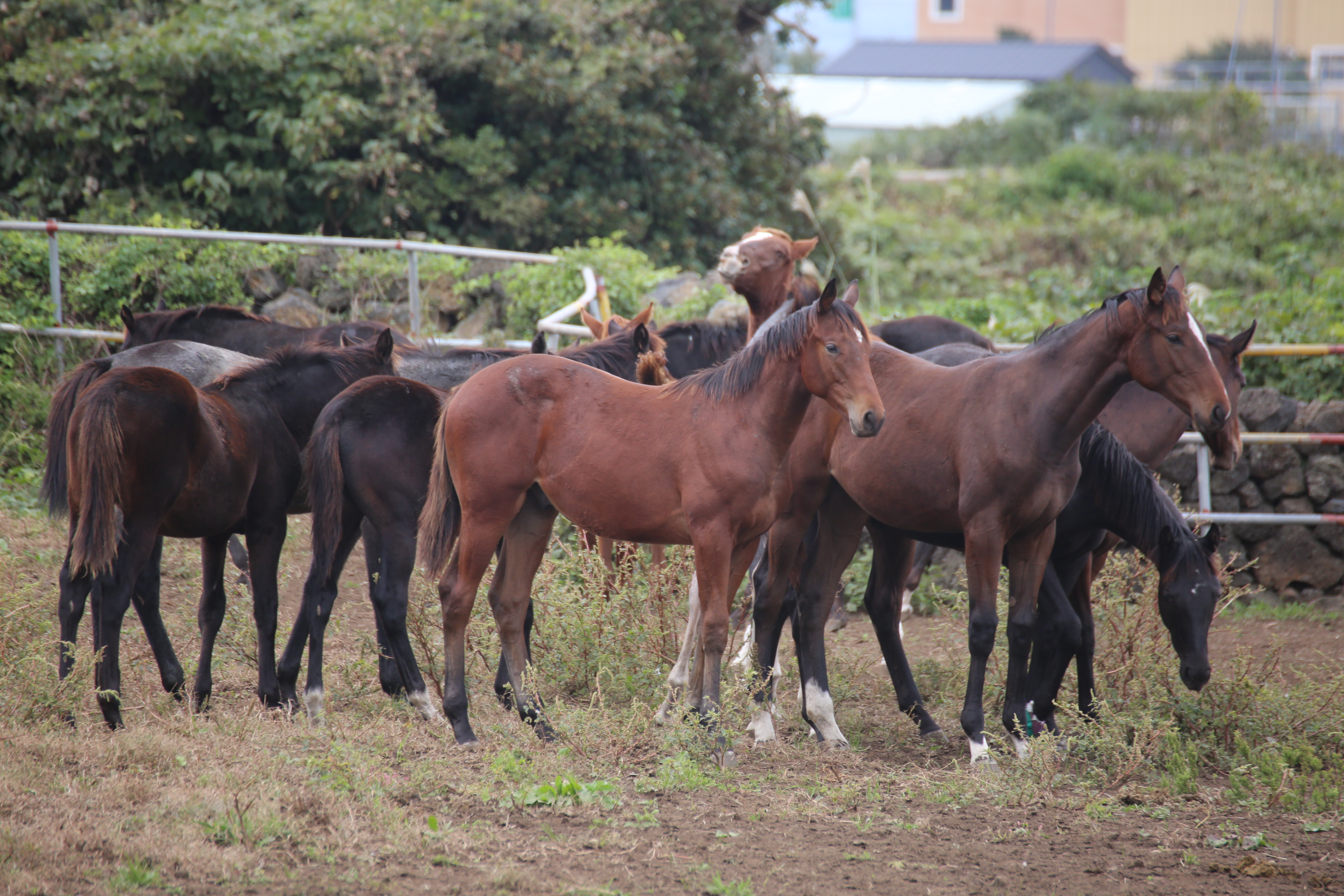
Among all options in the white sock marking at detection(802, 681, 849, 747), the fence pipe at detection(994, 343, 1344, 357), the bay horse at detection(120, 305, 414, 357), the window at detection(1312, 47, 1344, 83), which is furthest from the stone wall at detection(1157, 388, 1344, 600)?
the window at detection(1312, 47, 1344, 83)

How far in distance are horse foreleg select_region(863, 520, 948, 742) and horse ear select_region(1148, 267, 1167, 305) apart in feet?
5.82

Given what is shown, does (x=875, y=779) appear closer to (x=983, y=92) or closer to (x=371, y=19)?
(x=371, y=19)

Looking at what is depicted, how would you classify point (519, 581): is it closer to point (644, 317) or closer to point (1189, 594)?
point (644, 317)

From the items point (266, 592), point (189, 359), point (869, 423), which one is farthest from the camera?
point (189, 359)

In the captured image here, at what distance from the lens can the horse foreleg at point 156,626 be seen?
5285mm

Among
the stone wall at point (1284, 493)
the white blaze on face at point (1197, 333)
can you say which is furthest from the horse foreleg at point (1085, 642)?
the stone wall at point (1284, 493)

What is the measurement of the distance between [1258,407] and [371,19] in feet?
29.8

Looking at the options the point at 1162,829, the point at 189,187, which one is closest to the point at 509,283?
the point at 189,187

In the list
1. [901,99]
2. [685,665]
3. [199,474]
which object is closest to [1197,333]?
[685,665]

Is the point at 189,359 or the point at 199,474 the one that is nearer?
the point at 199,474

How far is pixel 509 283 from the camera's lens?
32.9 ft

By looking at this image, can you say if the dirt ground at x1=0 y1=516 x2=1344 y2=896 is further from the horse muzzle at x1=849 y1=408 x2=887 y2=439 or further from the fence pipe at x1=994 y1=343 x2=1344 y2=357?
the fence pipe at x1=994 y1=343 x2=1344 y2=357

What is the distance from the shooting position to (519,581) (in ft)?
17.0

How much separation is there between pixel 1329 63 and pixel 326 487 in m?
44.5
